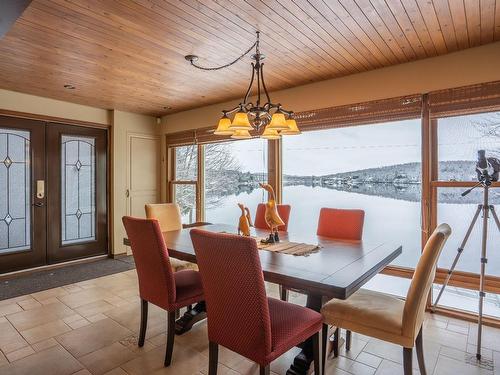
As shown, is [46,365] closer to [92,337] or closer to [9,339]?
[92,337]

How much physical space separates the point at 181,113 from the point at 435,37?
12.8ft

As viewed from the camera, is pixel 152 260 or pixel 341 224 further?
pixel 341 224

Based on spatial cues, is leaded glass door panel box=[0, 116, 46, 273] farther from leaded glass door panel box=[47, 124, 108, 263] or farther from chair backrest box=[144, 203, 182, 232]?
chair backrest box=[144, 203, 182, 232]

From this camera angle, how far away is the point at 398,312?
6.19 feet

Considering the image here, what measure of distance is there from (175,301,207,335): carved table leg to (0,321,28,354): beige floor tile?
3.80 feet

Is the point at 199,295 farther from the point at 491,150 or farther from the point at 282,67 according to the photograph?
the point at 491,150

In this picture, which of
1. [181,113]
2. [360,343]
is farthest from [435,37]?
[181,113]

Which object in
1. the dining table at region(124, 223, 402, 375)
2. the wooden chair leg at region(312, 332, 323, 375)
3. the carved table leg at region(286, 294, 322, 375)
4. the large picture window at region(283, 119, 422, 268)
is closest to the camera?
the dining table at region(124, 223, 402, 375)

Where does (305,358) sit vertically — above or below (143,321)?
below

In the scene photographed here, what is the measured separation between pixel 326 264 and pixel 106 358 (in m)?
1.71

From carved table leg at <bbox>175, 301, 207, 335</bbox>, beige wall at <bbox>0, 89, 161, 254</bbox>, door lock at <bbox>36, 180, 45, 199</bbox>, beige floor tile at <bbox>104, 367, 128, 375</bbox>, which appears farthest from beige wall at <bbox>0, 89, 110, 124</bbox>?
beige floor tile at <bbox>104, 367, 128, 375</bbox>

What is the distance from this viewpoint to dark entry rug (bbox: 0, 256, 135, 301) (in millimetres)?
3729

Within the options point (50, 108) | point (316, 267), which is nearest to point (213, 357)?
point (316, 267)

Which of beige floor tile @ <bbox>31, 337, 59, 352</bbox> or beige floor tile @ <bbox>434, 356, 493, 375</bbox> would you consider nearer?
beige floor tile @ <bbox>434, 356, 493, 375</bbox>
